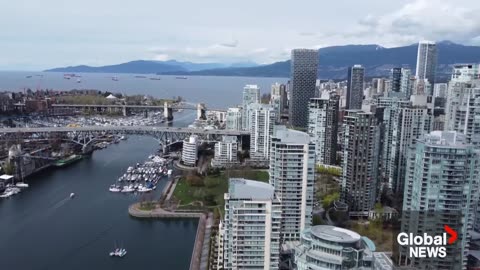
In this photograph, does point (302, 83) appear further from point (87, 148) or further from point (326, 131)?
point (87, 148)

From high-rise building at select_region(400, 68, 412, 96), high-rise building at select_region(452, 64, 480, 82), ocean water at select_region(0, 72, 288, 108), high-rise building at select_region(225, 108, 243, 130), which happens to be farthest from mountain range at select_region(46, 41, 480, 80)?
high-rise building at select_region(225, 108, 243, 130)

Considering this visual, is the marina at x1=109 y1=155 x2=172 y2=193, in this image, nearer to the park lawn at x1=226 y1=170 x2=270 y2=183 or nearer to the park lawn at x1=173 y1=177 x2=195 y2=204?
the park lawn at x1=173 y1=177 x2=195 y2=204

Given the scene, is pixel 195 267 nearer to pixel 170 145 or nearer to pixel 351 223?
pixel 351 223

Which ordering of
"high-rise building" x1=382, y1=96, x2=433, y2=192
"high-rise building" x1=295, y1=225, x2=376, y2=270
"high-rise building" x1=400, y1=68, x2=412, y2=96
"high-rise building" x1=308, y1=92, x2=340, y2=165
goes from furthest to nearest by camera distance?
"high-rise building" x1=400, y1=68, x2=412, y2=96 → "high-rise building" x1=308, y1=92, x2=340, y2=165 → "high-rise building" x1=382, y1=96, x2=433, y2=192 → "high-rise building" x1=295, y1=225, x2=376, y2=270

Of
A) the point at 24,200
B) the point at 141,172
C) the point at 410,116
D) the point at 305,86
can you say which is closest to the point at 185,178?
the point at 141,172

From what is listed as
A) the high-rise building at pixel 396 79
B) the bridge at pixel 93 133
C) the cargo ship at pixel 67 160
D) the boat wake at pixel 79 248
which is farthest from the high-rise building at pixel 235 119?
the boat wake at pixel 79 248

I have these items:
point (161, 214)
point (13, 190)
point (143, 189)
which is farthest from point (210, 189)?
point (13, 190)
